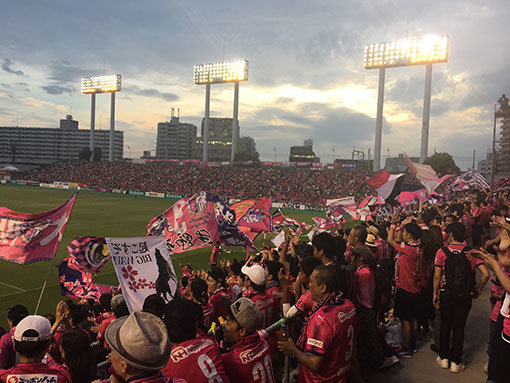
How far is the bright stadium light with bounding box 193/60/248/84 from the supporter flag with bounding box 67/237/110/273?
7240 centimetres

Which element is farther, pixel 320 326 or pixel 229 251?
pixel 229 251

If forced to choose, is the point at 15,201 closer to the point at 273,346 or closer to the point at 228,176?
the point at 228,176

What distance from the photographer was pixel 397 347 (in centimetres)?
683

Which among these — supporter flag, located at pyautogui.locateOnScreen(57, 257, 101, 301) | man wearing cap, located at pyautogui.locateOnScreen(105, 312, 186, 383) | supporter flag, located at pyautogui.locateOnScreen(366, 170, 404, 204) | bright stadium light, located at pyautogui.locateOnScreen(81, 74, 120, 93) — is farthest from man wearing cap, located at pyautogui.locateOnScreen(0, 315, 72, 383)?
bright stadium light, located at pyautogui.locateOnScreen(81, 74, 120, 93)

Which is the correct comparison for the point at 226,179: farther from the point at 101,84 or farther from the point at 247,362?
the point at 247,362

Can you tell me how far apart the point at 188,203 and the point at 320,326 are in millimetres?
6807

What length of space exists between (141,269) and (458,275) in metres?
5.02

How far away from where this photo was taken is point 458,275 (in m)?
6.35

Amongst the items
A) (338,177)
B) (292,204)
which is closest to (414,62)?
(338,177)

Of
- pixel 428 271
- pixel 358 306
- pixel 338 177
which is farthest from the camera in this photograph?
pixel 338 177

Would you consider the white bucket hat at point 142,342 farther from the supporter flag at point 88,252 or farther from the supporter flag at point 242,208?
the supporter flag at point 242,208

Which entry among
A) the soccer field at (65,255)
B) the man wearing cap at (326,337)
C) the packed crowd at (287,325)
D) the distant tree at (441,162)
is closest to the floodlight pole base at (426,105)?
the distant tree at (441,162)

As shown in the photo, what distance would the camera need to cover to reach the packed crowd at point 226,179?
205ft

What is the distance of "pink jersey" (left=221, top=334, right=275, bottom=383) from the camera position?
11.2 feet
